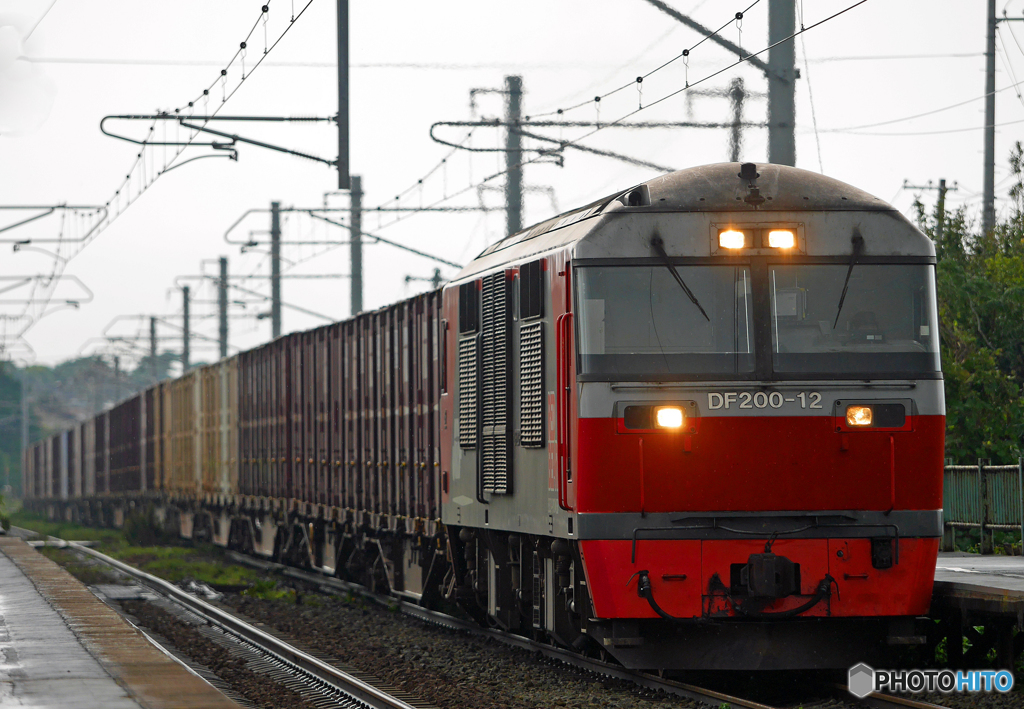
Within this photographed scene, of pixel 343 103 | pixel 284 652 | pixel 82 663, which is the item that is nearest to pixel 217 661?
pixel 284 652

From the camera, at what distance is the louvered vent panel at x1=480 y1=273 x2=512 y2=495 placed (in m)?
11.7

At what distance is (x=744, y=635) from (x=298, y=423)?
1447cm

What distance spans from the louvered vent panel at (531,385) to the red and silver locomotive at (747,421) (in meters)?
0.49

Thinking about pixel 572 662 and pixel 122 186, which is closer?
pixel 572 662

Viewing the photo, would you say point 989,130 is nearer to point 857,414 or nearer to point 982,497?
point 982,497

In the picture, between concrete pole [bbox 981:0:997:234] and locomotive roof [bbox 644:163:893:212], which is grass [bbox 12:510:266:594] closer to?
locomotive roof [bbox 644:163:893:212]

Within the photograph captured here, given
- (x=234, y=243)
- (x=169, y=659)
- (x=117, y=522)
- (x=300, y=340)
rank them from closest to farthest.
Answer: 1. (x=169, y=659)
2. (x=300, y=340)
3. (x=234, y=243)
4. (x=117, y=522)

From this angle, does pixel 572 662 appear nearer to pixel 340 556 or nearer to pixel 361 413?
pixel 361 413

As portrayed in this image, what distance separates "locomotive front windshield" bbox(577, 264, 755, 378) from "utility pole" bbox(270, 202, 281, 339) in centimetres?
2509

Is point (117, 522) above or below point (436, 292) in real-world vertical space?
below

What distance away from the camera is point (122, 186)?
2484 centimetres

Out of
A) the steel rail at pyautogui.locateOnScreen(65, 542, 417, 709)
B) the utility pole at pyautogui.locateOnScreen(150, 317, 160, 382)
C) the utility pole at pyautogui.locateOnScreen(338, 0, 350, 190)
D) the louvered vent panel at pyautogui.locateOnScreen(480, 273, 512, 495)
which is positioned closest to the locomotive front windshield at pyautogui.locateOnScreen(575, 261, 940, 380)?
the louvered vent panel at pyautogui.locateOnScreen(480, 273, 512, 495)

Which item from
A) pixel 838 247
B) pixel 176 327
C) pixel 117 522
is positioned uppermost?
pixel 176 327

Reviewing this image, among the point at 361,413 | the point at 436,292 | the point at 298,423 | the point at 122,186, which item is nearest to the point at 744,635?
the point at 436,292
